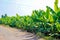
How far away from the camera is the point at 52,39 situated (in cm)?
750

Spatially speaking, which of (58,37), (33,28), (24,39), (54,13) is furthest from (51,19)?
(33,28)

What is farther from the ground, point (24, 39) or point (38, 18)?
point (38, 18)

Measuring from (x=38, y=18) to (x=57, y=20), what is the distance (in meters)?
1.45

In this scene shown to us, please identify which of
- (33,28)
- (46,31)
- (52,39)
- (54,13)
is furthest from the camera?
(33,28)

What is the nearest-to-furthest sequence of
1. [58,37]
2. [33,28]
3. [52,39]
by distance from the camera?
[52,39], [58,37], [33,28]

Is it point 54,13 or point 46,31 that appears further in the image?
point 46,31

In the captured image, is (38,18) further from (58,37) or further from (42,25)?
(58,37)

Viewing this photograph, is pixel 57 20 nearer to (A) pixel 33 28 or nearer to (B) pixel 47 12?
(B) pixel 47 12

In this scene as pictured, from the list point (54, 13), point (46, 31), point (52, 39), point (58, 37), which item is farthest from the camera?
point (46, 31)

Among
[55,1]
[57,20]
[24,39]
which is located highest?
[55,1]

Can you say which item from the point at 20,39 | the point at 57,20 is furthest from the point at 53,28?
the point at 20,39

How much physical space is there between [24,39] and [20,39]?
0.59ft

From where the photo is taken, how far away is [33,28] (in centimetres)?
1134

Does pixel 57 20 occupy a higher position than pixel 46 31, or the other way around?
pixel 57 20
